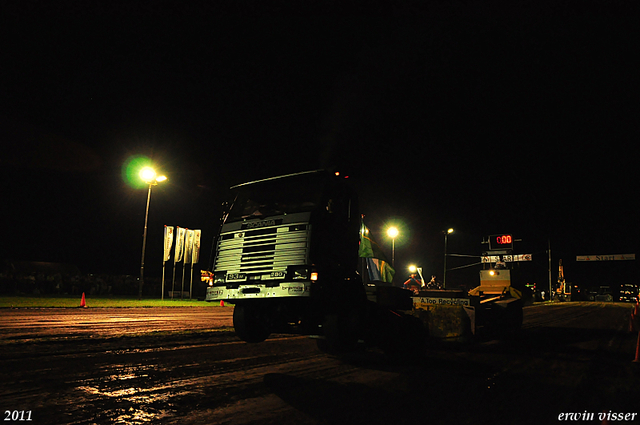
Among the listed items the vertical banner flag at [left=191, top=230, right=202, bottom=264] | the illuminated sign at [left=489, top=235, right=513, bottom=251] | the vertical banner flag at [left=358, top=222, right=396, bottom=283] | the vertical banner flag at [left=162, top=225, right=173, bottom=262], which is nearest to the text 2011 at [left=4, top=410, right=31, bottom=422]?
the vertical banner flag at [left=358, top=222, right=396, bottom=283]

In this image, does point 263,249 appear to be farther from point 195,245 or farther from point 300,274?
point 195,245

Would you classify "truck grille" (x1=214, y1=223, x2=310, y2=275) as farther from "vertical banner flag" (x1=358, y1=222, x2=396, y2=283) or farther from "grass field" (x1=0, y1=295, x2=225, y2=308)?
"grass field" (x1=0, y1=295, x2=225, y2=308)

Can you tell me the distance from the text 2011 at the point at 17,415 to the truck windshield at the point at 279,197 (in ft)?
15.0

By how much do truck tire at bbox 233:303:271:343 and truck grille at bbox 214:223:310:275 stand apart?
97 cm

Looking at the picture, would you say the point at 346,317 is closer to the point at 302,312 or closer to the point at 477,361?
the point at 302,312

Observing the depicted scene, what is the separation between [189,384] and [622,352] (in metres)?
10.8

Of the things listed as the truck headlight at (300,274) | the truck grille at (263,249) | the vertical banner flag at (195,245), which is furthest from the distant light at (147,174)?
the truck headlight at (300,274)

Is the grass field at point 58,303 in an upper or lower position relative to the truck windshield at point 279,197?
lower

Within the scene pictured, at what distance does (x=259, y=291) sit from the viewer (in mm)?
7637

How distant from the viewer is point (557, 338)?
46.4ft

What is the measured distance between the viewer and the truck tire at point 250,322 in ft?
27.9

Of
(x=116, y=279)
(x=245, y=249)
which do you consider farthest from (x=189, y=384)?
(x=116, y=279)

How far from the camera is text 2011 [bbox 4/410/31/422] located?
13.7 ft

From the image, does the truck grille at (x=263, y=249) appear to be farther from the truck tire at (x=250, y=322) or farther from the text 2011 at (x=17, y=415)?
the text 2011 at (x=17, y=415)
